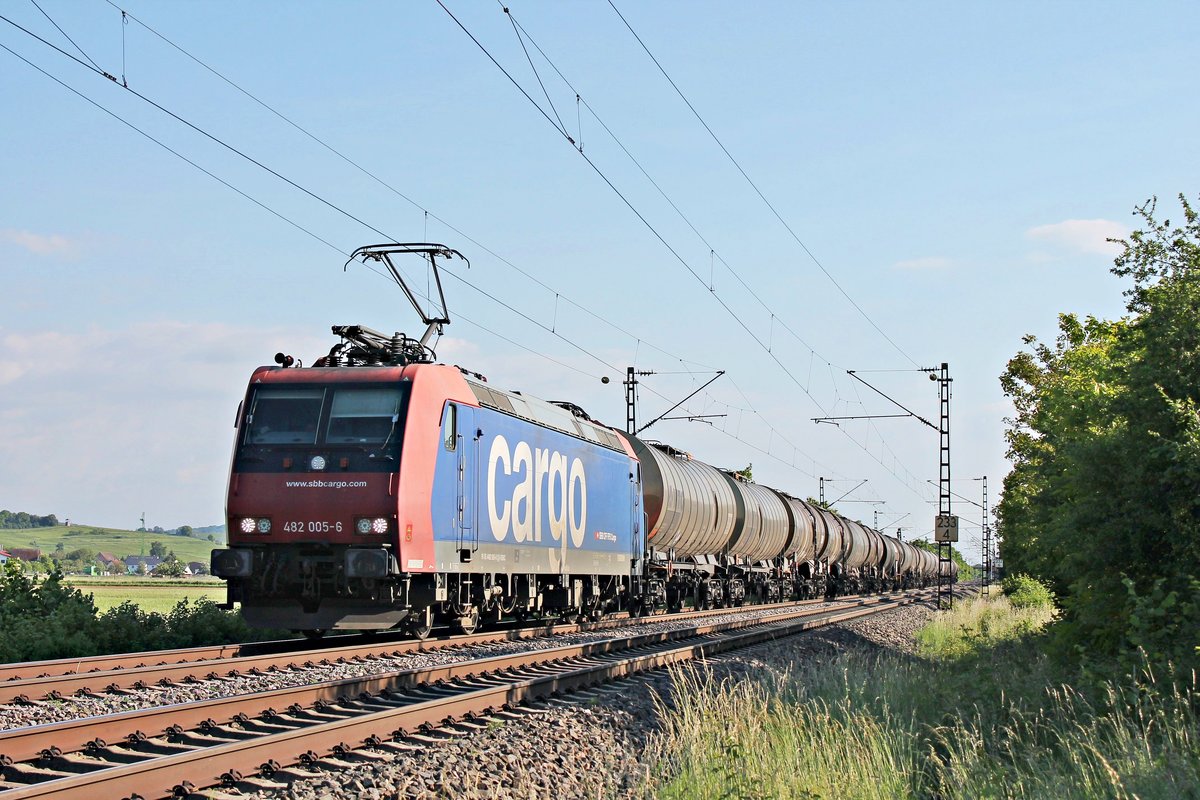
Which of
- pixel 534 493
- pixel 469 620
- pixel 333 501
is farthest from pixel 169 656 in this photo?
pixel 534 493

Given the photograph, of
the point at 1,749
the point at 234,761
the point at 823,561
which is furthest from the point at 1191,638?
the point at 823,561

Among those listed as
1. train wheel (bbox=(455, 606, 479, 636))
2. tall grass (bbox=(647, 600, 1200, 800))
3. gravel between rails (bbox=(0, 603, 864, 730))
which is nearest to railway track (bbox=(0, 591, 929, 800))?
gravel between rails (bbox=(0, 603, 864, 730))

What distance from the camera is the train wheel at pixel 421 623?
16.8 metres

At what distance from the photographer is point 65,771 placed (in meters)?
7.85

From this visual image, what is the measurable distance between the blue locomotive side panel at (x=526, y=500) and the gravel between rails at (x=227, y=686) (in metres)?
1.36

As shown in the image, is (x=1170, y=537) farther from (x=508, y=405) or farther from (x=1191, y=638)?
(x=508, y=405)

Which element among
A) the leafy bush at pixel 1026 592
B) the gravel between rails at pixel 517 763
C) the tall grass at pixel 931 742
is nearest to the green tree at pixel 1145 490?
the tall grass at pixel 931 742

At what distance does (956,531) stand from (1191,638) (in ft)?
104

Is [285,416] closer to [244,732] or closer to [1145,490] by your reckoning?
[244,732]

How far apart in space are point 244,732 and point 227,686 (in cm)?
258

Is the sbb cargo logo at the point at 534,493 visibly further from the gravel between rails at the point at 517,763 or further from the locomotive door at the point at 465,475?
the gravel between rails at the point at 517,763

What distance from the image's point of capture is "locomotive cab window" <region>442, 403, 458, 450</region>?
1659cm

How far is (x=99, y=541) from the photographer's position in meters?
175

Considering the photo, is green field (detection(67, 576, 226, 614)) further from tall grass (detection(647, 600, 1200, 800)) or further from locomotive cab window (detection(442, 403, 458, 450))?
tall grass (detection(647, 600, 1200, 800))
